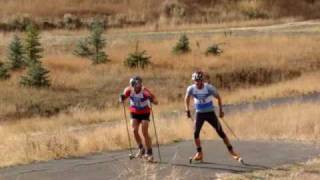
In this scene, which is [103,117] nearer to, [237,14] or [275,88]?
[275,88]

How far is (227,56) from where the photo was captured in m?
44.0

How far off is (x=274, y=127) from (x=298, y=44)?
1037 inches

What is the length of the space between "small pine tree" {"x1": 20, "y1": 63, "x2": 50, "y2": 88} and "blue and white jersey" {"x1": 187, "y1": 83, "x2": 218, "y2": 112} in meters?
21.8

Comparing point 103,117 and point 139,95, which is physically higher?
point 139,95

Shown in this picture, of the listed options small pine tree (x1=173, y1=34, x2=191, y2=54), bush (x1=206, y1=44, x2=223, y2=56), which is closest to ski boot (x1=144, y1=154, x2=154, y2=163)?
bush (x1=206, y1=44, x2=223, y2=56)

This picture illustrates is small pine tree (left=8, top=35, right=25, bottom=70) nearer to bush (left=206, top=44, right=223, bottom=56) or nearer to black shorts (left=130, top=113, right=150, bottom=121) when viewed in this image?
bush (left=206, top=44, right=223, bottom=56)

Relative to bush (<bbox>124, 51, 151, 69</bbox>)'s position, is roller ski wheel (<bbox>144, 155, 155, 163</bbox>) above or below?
below

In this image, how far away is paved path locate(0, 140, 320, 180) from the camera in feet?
42.1

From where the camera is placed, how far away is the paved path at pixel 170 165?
12.8 meters

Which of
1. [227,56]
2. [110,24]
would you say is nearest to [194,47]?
[227,56]

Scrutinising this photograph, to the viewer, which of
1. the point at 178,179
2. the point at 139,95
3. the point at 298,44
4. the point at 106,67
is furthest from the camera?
the point at 298,44

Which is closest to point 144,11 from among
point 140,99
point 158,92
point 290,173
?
point 158,92

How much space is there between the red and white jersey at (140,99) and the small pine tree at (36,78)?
69.1ft

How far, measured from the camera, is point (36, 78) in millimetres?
35031
